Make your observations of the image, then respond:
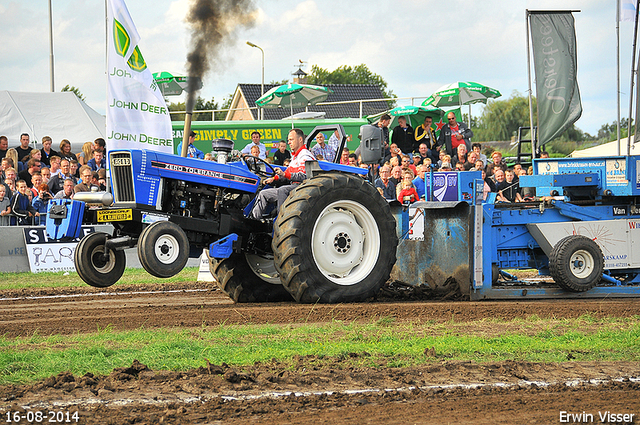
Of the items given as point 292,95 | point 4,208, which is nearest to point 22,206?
point 4,208

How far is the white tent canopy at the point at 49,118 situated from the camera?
1897 centimetres

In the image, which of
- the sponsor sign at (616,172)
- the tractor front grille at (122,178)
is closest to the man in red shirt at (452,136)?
the sponsor sign at (616,172)

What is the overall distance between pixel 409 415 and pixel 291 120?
19.1m

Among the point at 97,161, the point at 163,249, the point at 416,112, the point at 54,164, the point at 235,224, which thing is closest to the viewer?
the point at 163,249

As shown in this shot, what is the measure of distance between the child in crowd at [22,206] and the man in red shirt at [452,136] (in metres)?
9.04

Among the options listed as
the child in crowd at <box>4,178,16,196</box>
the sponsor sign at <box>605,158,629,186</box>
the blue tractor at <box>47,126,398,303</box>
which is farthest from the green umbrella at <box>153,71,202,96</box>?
the sponsor sign at <box>605,158,629,186</box>

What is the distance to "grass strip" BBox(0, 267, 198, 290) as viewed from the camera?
11.9m

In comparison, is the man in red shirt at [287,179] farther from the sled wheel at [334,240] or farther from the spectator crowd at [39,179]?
the spectator crowd at [39,179]

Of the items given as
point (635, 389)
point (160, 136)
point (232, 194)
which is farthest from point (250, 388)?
point (160, 136)

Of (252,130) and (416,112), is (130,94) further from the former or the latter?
(252,130)

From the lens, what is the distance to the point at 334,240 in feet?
26.8

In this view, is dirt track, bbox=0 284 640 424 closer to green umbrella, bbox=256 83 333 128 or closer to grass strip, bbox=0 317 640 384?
grass strip, bbox=0 317 640 384

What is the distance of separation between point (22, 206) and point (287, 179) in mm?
7806

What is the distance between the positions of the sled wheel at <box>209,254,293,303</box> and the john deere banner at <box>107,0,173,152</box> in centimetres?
430
